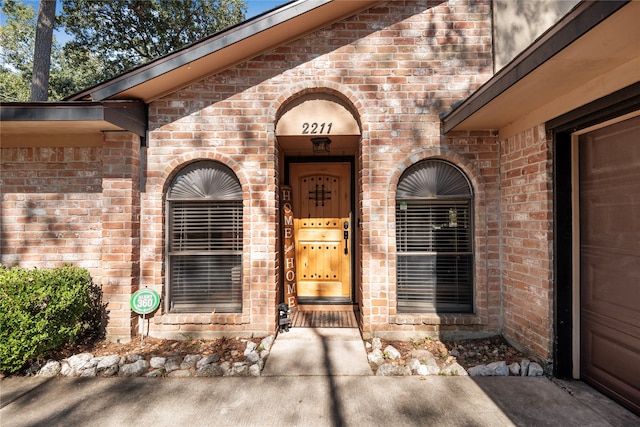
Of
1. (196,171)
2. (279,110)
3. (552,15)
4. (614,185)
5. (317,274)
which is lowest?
(317,274)

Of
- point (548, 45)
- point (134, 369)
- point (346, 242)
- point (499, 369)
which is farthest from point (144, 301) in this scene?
point (548, 45)

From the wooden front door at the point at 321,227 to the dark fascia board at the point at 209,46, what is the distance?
89.4 inches

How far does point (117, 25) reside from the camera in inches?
431

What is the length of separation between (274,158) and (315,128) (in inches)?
28.1

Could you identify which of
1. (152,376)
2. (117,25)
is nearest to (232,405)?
(152,376)

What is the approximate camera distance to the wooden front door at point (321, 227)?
214 inches

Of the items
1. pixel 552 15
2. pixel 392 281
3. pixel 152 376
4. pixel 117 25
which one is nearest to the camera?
pixel 152 376

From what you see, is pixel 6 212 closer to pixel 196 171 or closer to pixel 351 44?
pixel 196 171

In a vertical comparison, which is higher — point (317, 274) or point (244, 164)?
point (244, 164)

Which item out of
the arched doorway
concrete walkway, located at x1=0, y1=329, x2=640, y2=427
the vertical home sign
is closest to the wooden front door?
the arched doorway

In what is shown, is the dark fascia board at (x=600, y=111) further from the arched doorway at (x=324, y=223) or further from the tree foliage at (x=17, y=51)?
the tree foliage at (x=17, y=51)

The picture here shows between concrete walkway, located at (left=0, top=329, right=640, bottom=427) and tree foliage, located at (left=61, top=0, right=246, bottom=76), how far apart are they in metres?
11.8

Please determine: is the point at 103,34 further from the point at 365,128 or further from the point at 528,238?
the point at 528,238

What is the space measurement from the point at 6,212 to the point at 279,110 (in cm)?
389
